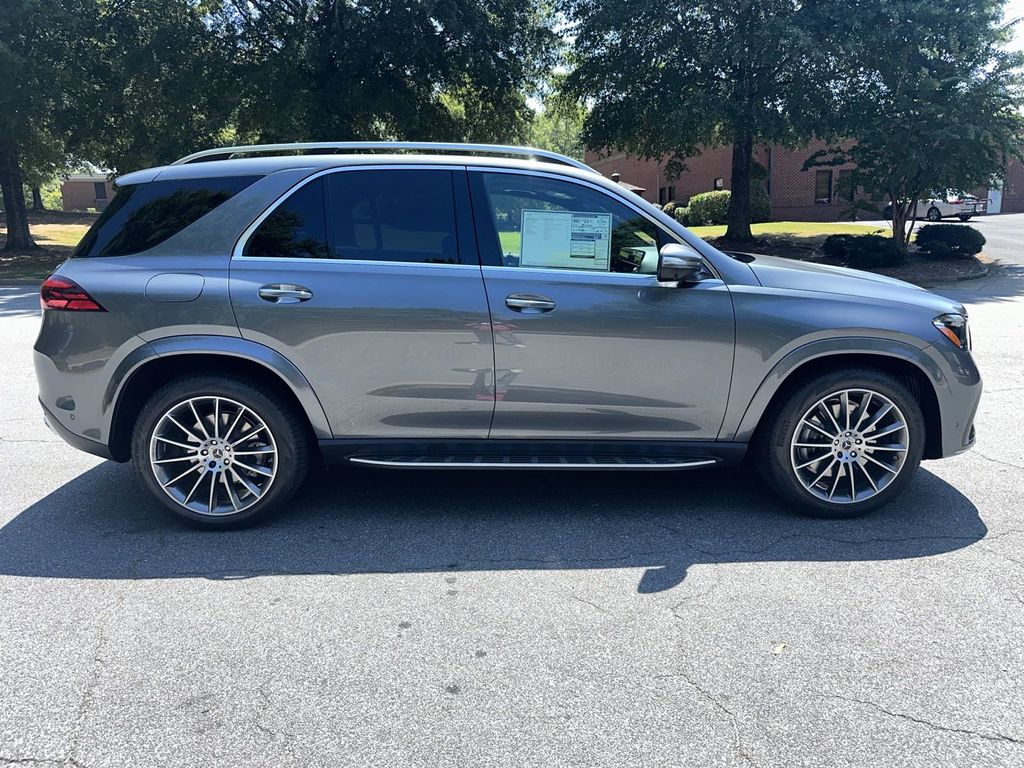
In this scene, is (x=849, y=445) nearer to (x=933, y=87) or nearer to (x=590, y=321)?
(x=590, y=321)

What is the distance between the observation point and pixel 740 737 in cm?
255

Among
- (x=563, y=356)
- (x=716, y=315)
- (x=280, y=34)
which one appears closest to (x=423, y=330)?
(x=563, y=356)

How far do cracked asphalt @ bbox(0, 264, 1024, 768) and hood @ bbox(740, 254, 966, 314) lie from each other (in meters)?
1.16

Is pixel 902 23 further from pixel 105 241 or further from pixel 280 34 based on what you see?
pixel 105 241

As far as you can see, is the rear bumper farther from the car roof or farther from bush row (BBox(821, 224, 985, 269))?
bush row (BBox(821, 224, 985, 269))

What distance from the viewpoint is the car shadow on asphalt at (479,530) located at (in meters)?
3.79

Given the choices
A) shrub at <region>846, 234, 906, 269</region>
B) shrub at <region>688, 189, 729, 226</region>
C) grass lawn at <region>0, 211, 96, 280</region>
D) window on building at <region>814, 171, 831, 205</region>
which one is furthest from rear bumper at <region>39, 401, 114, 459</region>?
window on building at <region>814, 171, 831, 205</region>

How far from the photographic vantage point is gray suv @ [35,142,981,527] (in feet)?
13.1

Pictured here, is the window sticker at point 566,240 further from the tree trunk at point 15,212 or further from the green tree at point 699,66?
the tree trunk at point 15,212

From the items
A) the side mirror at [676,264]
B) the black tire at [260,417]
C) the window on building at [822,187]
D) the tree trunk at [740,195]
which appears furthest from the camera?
the window on building at [822,187]

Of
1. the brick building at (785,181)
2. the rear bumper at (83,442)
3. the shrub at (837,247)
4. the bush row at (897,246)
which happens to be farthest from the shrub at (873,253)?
the brick building at (785,181)

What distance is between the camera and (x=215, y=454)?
161 inches

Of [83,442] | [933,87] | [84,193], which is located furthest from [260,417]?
[84,193]

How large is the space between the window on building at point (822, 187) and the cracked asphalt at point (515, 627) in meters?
38.9
